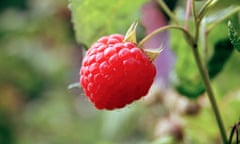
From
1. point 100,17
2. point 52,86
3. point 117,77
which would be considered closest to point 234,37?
point 117,77

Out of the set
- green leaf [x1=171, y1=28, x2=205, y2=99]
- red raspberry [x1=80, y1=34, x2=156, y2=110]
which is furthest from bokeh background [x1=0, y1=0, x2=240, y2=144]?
red raspberry [x1=80, y1=34, x2=156, y2=110]

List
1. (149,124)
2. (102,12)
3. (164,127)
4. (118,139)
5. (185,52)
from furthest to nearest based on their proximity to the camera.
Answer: (118,139) < (149,124) < (164,127) < (185,52) < (102,12)

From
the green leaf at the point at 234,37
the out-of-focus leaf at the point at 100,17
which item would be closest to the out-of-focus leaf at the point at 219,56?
the out-of-focus leaf at the point at 100,17

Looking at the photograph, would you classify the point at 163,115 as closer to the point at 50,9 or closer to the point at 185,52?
the point at 185,52

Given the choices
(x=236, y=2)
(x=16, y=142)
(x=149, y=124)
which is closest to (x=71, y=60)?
(x=16, y=142)

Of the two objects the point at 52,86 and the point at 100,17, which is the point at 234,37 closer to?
the point at 100,17

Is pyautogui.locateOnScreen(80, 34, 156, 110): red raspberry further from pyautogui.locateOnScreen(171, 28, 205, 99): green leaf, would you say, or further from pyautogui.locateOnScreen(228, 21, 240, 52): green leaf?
pyautogui.locateOnScreen(171, 28, 205, 99): green leaf

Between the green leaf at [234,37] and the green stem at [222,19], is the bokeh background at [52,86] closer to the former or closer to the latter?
the green stem at [222,19]
